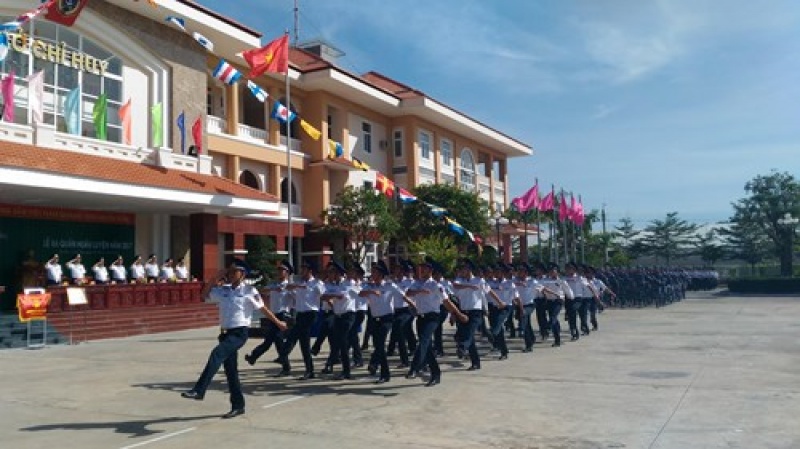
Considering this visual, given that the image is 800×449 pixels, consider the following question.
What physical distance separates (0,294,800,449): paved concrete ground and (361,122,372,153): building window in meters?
24.9

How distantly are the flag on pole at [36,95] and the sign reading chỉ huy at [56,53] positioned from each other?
829 mm

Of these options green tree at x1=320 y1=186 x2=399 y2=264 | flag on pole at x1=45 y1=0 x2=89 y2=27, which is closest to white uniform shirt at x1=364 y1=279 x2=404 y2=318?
flag on pole at x1=45 y1=0 x2=89 y2=27

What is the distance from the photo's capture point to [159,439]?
6777 millimetres

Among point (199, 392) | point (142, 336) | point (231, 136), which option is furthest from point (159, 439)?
point (231, 136)

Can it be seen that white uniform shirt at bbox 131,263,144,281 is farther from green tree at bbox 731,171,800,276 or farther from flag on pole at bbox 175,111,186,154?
green tree at bbox 731,171,800,276

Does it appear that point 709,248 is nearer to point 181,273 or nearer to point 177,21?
point 181,273

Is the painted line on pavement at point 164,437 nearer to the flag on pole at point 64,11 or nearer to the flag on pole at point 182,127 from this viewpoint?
the flag on pole at point 64,11

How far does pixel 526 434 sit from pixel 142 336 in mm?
14381

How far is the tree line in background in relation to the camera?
30.4 metres

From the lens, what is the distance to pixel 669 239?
6662 cm

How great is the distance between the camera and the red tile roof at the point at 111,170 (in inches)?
691

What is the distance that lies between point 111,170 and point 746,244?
175 ft

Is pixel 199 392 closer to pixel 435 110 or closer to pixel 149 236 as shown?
pixel 149 236

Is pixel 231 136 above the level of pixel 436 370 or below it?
above
